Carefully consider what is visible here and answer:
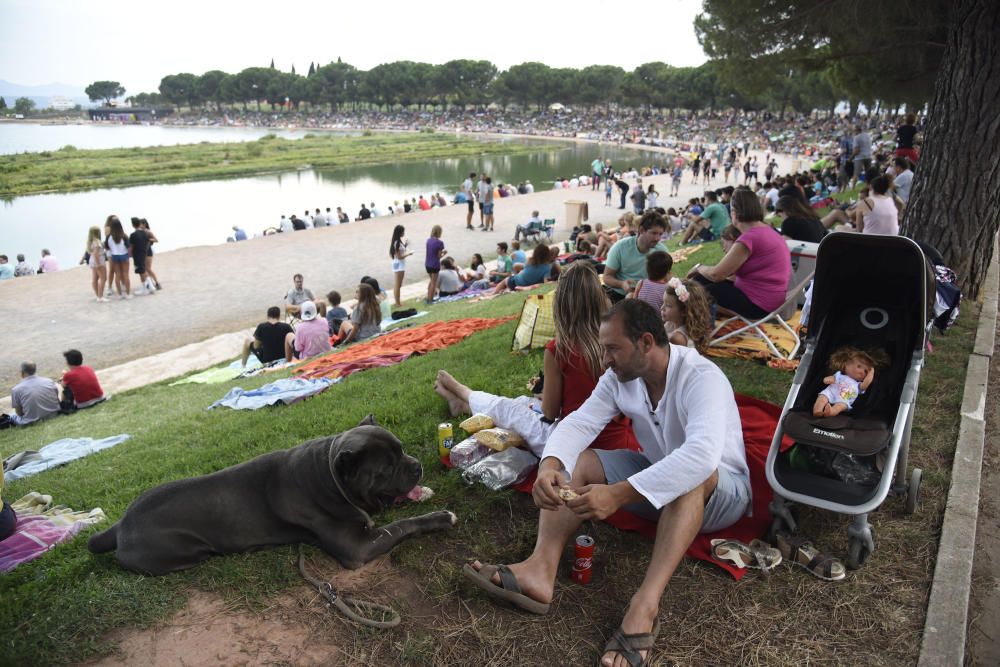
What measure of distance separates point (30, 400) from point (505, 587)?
8.36 metres

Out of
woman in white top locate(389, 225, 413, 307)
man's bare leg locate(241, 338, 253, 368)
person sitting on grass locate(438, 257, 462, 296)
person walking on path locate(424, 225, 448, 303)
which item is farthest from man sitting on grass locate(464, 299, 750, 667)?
woman in white top locate(389, 225, 413, 307)

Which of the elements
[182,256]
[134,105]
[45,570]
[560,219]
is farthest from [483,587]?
[134,105]

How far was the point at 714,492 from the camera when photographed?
3.09m

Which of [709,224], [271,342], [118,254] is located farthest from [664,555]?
[118,254]

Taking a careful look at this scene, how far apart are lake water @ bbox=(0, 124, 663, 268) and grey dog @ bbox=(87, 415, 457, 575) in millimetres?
25611

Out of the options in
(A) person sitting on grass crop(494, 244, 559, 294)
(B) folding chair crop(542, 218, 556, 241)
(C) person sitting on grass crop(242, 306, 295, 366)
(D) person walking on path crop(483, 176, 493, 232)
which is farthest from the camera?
(D) person walking on path crop(483, 176, 493, 232)

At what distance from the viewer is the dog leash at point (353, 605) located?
2.85 meters

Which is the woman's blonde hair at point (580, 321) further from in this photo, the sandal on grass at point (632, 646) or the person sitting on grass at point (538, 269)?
the person sitting on grass at point (538, 269)

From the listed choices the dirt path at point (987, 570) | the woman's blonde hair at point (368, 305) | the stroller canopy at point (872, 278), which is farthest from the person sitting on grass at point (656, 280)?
the woman's blonde hair at point (368, 305)

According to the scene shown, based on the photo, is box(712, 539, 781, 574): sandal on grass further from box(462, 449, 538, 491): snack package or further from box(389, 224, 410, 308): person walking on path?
box(389, 224, 410, 308): person walking on path

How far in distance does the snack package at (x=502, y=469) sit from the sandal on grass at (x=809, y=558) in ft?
4.78

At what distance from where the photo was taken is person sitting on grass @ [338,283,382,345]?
388 inches

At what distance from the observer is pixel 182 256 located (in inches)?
760

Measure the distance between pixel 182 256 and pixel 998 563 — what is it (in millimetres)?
20319
